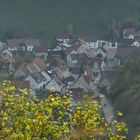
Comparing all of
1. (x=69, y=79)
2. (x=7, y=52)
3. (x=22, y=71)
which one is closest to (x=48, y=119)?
(x=69, y=79)

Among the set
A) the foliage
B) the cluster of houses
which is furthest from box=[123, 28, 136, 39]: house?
the foliage

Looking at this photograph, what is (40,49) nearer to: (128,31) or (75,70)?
(75,70)

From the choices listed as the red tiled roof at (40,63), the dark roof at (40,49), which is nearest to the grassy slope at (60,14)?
the dark roof at (40,49)

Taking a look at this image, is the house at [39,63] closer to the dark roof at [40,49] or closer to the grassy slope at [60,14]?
the dark roof at [40,49]

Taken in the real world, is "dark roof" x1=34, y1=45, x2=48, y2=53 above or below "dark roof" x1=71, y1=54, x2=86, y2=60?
above

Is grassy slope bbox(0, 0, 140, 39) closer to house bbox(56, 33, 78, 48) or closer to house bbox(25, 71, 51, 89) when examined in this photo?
house bbox(56, 33, 78, 48)

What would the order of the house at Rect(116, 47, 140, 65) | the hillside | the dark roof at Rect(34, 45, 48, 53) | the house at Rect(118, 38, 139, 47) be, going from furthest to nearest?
1. the house at Rect(118, 38, 139, 47)
2. the dark roof at Rect(34, 45, 48, 53)
3. the house at Rect(116, 47, 140, 65)
4. the hillside
